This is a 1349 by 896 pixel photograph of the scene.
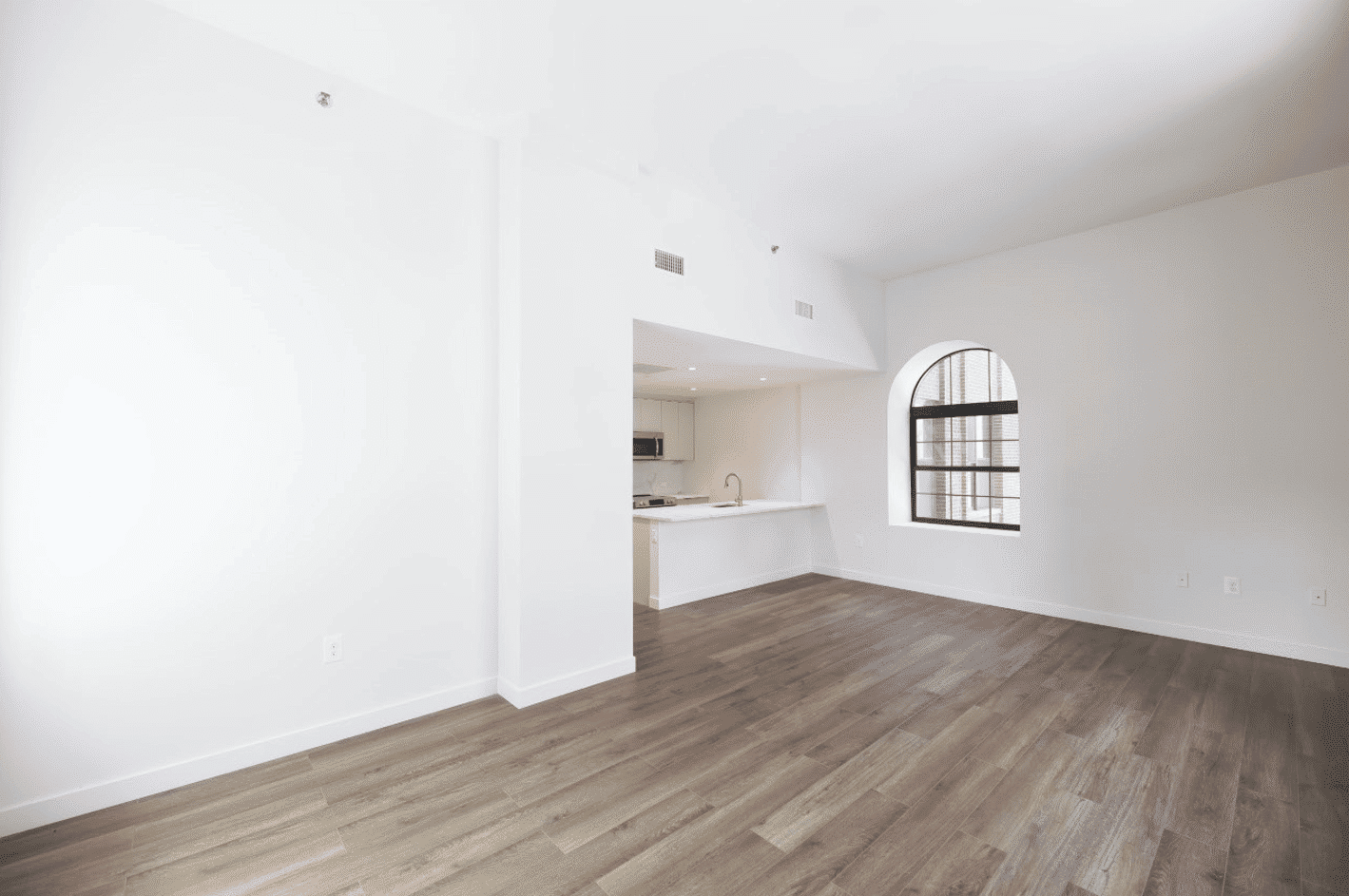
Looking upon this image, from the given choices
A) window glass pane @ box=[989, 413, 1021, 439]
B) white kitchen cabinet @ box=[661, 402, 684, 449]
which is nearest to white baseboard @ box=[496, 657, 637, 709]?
window glass pane @ box=[989, 413, 1021, 439]

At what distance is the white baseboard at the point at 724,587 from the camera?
4.81m

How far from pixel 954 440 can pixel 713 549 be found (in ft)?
8.78

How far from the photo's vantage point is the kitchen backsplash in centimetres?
848

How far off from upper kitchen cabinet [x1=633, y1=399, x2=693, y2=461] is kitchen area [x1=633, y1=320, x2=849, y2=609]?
0.01 meters

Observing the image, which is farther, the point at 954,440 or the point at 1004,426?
the point at 954,440

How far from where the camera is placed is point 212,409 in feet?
7.41

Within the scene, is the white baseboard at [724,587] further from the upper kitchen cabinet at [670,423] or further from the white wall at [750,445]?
the upper kitchen cabinet at [670,423]

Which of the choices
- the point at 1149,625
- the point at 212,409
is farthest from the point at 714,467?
the point at 212,409

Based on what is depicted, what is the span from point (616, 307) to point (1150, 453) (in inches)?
159

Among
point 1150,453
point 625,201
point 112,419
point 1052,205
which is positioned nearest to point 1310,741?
point 1150,453

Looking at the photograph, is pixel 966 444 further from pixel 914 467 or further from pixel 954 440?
pixel 914 467

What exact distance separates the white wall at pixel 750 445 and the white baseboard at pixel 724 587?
100cm

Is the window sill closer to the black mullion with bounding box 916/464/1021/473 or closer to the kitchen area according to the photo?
the black mullion with bounding box 916/464/1021/473

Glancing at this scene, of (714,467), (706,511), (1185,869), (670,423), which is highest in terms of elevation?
(670,423)
